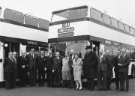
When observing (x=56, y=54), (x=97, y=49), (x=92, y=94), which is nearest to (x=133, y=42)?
(x=97, y=49)

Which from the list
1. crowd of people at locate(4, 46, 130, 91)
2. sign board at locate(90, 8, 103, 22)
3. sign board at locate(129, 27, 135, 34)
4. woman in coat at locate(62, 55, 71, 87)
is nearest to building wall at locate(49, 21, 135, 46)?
sign board at locate(90, 8, 103, 22)

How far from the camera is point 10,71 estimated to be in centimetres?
1258

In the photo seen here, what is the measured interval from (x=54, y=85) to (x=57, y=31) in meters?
2.90

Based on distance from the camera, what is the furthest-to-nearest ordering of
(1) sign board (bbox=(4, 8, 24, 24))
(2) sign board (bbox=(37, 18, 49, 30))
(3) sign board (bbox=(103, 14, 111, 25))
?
(2) sign board (bbox=(37, 18, 49, 30)) → (3) sign board (bbox=(103, 14, 111, 25)) → (1) sign board (bbox=(4, 8, 24, 24))

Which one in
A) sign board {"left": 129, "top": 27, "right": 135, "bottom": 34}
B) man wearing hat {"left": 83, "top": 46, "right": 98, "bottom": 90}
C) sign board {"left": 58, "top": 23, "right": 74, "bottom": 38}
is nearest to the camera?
man wearing hat {"left": 83, "top": 46, "right": 98, "bottom": 90}

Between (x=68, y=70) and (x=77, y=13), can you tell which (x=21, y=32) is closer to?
(x=77, y=13)

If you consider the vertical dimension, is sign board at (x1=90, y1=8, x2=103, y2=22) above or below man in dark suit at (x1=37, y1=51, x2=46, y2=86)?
above

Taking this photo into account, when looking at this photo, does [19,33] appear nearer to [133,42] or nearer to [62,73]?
[62,73]

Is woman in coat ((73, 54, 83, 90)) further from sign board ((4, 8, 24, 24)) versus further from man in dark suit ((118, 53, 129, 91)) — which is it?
sign board ((4, 8, 24, 24))

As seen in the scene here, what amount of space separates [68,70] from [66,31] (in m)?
2.26

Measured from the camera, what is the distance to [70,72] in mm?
12633

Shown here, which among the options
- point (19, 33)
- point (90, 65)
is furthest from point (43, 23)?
point (90, 65)

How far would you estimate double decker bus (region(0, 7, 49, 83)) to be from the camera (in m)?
12.7

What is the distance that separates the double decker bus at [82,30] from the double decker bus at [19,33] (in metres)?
1.05
